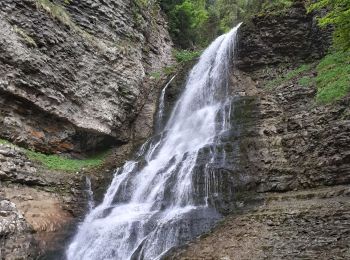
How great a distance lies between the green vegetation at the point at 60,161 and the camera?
14.6 meters

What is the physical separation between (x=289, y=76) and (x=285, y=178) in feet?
25.4

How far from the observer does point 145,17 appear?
24.3 m

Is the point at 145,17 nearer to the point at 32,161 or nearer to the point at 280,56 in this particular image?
the point at 280,56

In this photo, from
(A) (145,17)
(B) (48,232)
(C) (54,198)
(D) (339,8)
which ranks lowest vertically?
(B) (48,232)

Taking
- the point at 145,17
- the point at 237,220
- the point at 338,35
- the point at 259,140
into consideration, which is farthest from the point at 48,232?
the point at 145,17

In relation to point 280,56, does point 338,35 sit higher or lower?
lower

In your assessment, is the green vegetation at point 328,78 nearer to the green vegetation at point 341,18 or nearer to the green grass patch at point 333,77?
the green grass patch at point 333,77

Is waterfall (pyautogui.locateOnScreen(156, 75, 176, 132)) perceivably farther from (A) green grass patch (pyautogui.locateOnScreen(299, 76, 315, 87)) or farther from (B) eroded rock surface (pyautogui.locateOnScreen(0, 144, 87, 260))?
(A) green grass patch (pyautogui.locateOnScreen(299, 76, 315, 87))

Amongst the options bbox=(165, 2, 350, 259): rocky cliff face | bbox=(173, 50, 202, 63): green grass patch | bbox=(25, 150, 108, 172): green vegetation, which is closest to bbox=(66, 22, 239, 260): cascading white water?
bbox=(165, 2, 350, 259): rocky cliff face

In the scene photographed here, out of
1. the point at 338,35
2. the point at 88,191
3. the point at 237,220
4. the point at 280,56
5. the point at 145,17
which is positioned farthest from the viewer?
the point at 145,17

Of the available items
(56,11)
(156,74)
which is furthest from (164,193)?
(156,74)

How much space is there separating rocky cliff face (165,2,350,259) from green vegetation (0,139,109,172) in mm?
6251

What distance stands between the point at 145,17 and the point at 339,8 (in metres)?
15.2

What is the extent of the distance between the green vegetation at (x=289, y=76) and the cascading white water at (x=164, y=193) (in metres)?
2.18
